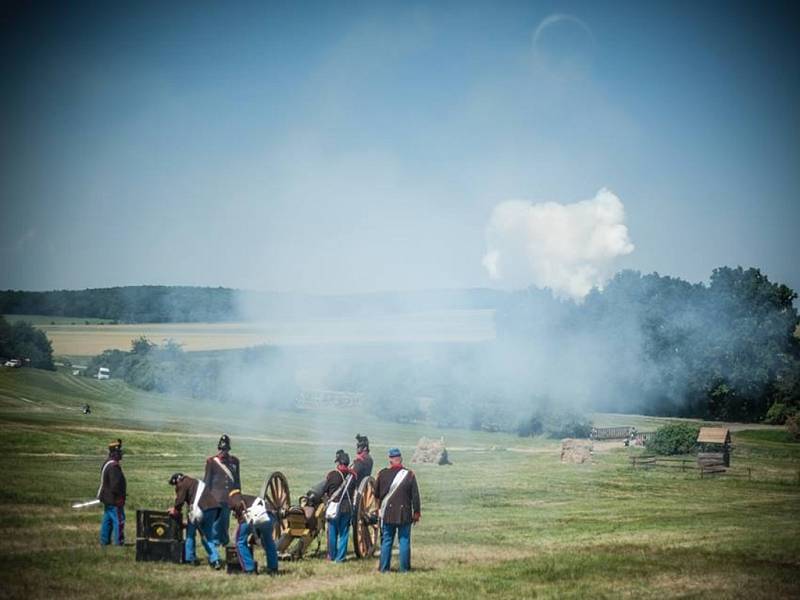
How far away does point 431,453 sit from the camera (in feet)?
125

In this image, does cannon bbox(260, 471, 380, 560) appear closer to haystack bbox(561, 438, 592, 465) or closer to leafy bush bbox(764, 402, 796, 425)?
haystack bbox(561, 438, 592, 465)

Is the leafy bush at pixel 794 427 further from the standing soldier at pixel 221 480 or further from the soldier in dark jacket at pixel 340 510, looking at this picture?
the standing soldier at pixel 221 480

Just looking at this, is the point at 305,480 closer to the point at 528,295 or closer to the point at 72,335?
the point at 528,295

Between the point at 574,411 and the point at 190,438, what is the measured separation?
2412cm

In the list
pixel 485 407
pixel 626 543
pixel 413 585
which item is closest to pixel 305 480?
pixel 626 543

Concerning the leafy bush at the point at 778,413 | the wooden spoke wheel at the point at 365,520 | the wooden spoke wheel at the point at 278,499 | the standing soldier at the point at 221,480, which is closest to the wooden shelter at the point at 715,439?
the leafy bush at the point at 778,413

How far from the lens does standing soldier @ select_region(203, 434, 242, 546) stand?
1288cm

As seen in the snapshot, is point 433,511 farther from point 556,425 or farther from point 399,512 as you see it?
point 556,425

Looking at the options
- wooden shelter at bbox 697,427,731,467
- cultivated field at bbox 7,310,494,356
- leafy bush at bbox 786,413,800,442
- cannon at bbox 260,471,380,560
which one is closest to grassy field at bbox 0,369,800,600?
cannon at bbox 260,471,380,560

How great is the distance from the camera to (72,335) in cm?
3600

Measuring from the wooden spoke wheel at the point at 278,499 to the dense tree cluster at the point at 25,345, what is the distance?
29.7 m

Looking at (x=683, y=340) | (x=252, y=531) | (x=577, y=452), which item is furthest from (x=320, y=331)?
(x=683, y=340)

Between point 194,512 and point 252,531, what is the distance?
1.11 meters

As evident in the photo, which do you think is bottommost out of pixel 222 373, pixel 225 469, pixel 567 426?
pixel 567 426
